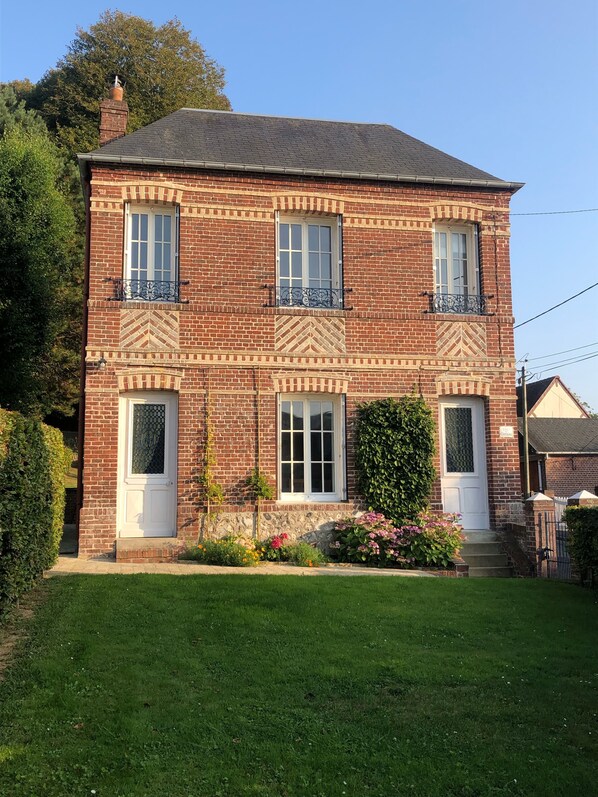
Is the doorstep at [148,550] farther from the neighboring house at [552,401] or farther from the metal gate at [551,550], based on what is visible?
the neighboring house at [552,401]

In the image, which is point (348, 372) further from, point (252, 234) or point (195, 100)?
point (195, 100)

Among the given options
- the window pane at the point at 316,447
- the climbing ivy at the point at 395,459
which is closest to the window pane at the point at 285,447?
the window pane at the point at 316,447

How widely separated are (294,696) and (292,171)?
9.44 m

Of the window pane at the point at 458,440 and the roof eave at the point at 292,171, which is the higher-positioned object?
the roof eave at the point at 292,171

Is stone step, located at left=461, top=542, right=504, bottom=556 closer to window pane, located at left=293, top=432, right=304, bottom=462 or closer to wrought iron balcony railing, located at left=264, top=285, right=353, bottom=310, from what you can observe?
window pane, located at left=293, top=432, right=304, bottom=462

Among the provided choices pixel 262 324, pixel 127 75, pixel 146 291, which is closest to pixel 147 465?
pixel 146 291

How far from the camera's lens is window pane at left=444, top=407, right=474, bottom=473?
A: 12.4m

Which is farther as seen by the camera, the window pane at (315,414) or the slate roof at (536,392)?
the slate roof at (536,392)

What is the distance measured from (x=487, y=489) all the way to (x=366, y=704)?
314 inches

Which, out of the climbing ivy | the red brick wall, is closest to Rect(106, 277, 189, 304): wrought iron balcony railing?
the red brick wall

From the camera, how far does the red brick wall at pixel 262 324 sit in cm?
1127

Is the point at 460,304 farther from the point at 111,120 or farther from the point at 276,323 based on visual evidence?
the point at 111,120

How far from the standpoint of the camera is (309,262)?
40.4 feet

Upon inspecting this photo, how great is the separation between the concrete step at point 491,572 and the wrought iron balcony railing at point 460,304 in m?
4.67
